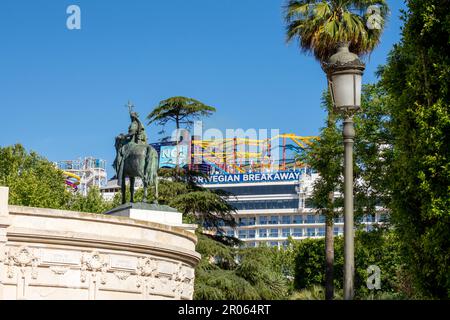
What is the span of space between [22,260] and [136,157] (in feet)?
21.3

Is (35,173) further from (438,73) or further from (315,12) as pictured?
(438,73)

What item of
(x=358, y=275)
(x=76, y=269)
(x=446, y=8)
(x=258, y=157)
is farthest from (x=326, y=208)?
(x=258, y=157)

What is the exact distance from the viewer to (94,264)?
82.3ft

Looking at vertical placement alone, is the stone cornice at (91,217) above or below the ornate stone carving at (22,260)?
above

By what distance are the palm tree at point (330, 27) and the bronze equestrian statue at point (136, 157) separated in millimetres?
11374

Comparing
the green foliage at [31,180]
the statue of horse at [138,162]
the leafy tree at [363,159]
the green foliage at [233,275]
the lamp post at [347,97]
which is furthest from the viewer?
the green foliage at [31,180]

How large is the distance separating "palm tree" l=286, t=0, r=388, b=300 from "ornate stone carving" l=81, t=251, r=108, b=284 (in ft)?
50.6

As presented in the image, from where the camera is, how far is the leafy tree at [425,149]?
64.5 feet

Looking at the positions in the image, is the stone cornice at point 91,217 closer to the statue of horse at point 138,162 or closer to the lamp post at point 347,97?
the statue of horse at point 138,162

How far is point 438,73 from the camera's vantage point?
20.6 m

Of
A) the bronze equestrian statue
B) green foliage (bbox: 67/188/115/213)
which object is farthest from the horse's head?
green foliage (bbox: 67/188/115/213)

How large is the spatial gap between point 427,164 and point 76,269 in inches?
387

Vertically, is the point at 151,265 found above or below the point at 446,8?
below

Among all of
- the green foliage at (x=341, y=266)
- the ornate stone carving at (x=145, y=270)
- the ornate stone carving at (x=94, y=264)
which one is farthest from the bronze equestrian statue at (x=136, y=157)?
the green foliage at (x=341, y=266)
